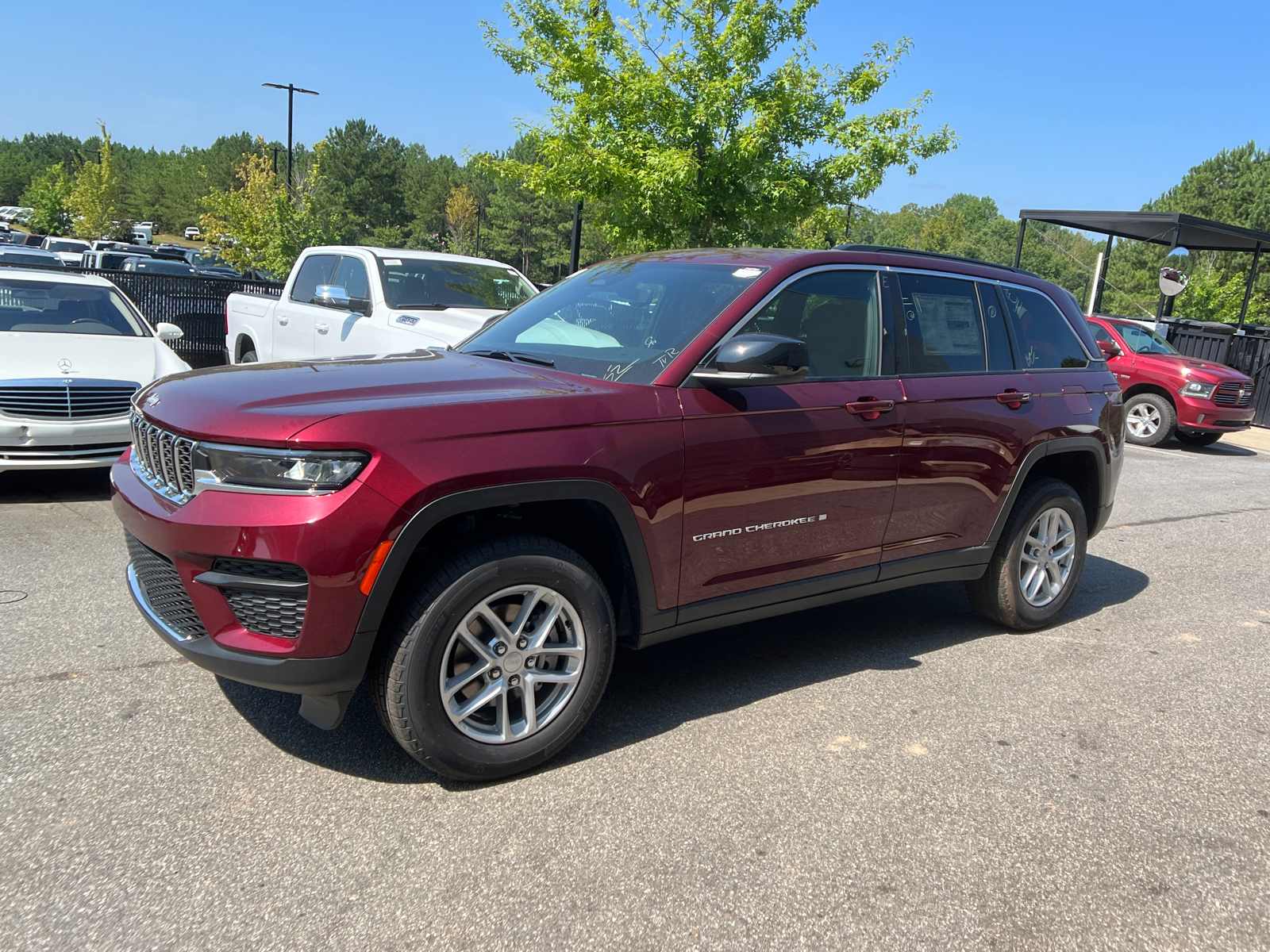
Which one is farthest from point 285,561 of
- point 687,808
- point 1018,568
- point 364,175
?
point 364,175

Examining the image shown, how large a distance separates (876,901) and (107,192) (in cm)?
5306

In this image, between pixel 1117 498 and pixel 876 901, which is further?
pixel 1117 498

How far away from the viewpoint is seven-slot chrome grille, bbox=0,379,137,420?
655 cm

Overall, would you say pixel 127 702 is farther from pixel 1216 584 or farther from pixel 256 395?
pixel 1216 584

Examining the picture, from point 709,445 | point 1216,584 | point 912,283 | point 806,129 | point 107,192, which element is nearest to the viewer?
point 709,445

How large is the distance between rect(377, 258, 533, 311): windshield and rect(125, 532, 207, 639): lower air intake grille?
5269mm

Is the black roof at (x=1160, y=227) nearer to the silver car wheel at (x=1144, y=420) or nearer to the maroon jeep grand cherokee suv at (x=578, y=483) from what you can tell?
the silver car wheel at (x=1144, y=420)

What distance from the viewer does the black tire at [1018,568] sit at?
16.1 feet

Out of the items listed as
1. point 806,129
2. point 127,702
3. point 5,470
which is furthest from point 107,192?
point 127,702

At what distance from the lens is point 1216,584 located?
6.49 meters

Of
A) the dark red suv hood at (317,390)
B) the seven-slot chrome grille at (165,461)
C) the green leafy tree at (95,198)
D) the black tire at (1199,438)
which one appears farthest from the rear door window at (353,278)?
the green leafy tree at (95,198)

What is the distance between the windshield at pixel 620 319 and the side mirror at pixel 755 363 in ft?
0.68

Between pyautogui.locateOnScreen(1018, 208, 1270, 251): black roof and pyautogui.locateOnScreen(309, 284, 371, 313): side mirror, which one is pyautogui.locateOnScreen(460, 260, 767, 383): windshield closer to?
pyautogui.locateOnScreen(309, 284, 371, 313): side mirror

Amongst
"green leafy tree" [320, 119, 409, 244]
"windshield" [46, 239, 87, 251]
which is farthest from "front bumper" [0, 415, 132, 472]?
"green leafy tree" [320, 119, 409, 244]
